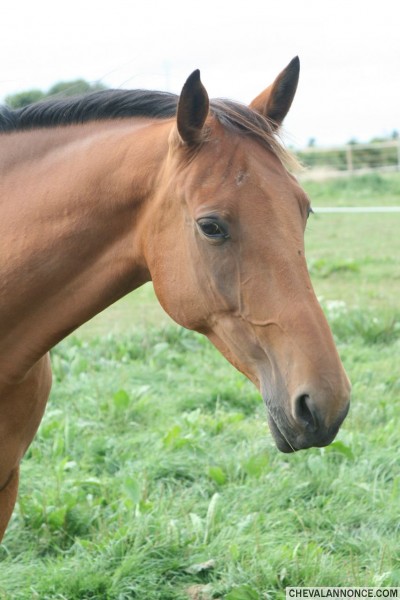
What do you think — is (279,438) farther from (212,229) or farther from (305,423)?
(212,229)

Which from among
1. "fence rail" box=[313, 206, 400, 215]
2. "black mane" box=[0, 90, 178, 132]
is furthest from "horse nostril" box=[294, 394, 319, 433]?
"fence rail" box=[313, 206, 400, 215]

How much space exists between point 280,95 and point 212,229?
601 millimetres

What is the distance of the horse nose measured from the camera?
2064 millimetres

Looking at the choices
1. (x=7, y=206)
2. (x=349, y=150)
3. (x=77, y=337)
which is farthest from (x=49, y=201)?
(x=349, y=150)

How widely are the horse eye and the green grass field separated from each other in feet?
3.01

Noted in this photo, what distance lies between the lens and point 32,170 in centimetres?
269

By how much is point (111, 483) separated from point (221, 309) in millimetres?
Answer: 2076

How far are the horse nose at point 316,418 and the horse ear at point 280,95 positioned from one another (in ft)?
3.14

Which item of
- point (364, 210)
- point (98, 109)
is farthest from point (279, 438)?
point (364, 210)

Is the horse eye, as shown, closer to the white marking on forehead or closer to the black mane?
the white marking on forehead

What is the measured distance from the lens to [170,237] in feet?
7.84

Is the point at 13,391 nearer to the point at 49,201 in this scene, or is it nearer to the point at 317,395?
the point at 49,201

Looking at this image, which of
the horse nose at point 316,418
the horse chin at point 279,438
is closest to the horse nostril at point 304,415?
the horse nose at point 316,418

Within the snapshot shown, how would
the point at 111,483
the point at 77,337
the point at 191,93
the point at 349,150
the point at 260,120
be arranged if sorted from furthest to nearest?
the point at 349,150 → the point at 77,337 → the point at 111,483 → the point at 260,120 → the point at 191,93
